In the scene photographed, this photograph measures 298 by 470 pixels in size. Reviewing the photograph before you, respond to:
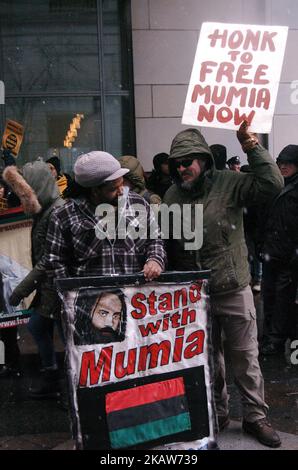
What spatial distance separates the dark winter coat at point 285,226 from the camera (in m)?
6.11

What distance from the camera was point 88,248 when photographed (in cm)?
390

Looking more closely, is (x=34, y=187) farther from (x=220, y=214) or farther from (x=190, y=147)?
(x=220, y=214)

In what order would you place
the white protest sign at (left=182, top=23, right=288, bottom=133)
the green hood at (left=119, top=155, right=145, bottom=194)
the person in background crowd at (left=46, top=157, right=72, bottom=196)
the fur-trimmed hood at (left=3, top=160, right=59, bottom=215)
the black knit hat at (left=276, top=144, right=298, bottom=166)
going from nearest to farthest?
the white protest sign at (left=182, top=23, right=288, bottom=133) → the fur-trimmed hood at (left=3, top=160, right=59, bottom=215) → the green hood at (left=119, top=155, right=145, bottom=194) → the black knit hat at (left=276, top=144, right=298, bottom=166) → the person in background crowd at (left=46, top=157, right=72, bottom=196)

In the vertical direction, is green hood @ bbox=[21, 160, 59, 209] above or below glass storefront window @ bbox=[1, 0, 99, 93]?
below

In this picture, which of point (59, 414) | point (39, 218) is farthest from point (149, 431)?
point (39, 218)

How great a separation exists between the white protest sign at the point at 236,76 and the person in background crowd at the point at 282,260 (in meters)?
1.84

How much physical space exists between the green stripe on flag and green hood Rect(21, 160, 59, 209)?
7.08 ft

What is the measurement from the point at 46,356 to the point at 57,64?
6.01 m

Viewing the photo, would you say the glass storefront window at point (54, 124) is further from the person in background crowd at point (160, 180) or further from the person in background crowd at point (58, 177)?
the person in background crowd at point (160, 180)

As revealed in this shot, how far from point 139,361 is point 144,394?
0.59 ft

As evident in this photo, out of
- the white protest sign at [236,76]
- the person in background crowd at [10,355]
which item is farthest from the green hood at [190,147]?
the person in background crowd at [10,355]

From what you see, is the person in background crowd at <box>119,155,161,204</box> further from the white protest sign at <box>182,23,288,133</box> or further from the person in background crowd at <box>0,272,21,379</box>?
the person in background crowd at <box>0,272,21,379</box>

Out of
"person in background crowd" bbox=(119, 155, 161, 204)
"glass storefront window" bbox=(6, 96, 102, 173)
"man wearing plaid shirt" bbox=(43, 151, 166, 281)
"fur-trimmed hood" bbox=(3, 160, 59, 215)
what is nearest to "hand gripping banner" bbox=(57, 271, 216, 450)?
"man wearing plaid shirt" bbox=(43, 151, 166, 281)

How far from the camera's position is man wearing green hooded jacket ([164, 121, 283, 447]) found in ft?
13.5
